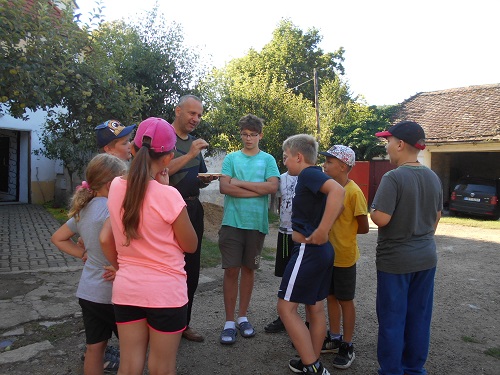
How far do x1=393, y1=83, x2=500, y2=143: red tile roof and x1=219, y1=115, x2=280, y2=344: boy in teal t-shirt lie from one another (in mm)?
15868

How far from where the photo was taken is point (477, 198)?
51.2ft

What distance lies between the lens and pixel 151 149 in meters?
2.34

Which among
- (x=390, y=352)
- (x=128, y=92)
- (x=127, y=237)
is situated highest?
(x=128, y=92)

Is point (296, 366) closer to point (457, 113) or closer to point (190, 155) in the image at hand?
point (190, 155)

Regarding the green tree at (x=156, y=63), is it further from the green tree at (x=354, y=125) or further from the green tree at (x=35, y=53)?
the green tree at (x=354, y=125)

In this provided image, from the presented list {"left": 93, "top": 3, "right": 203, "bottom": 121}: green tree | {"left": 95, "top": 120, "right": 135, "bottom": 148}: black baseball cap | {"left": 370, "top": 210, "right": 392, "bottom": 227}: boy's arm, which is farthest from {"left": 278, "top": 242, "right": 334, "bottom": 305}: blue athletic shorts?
{"left": 93, "top": 3, "right": 203, "bottom": 121}: green tree

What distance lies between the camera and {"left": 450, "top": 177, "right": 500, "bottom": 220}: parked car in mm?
15281

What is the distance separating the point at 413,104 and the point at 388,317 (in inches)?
917

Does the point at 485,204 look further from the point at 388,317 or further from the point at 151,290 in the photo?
the point at 151,290

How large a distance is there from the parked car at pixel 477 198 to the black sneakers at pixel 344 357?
550 inches

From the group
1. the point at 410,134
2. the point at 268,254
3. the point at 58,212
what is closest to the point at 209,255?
the point at 268,254

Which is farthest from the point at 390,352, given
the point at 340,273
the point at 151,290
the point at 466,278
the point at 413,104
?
the point at 413,104

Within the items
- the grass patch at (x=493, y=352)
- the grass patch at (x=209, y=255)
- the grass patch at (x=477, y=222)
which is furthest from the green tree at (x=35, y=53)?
the grass patch at (x=477, y=222)

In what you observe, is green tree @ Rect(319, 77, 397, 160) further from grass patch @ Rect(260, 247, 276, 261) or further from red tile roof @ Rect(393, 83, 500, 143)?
grass patch @ Rect(260, 247, 276, 261)
